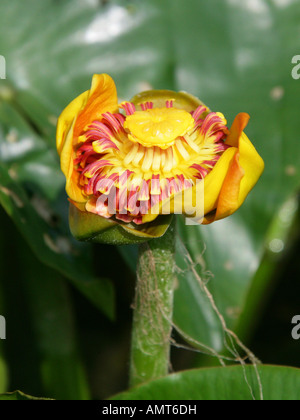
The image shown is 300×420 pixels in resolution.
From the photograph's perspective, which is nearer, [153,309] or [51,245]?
[153,309]

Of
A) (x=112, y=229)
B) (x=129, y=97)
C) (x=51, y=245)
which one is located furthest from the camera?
(x=129, y=97)

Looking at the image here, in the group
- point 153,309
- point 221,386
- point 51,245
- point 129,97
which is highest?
point 129,97

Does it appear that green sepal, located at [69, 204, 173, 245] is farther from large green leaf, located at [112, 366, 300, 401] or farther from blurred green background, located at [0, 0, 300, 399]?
blurred green background, located at [0, 0, 300, 399]

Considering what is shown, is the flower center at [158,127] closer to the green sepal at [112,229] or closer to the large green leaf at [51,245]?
the green sepal at [112,229]

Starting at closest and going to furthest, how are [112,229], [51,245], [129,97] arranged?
[112,229] → [51,245] → [129,97]

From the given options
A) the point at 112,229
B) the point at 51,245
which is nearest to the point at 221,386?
the point at 112,229

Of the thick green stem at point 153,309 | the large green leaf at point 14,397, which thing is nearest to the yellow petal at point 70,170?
the thick green stem at point 153,309

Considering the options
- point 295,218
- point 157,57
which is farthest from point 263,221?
point 157,57

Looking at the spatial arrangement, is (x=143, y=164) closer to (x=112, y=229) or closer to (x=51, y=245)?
(x=112, y=229)
